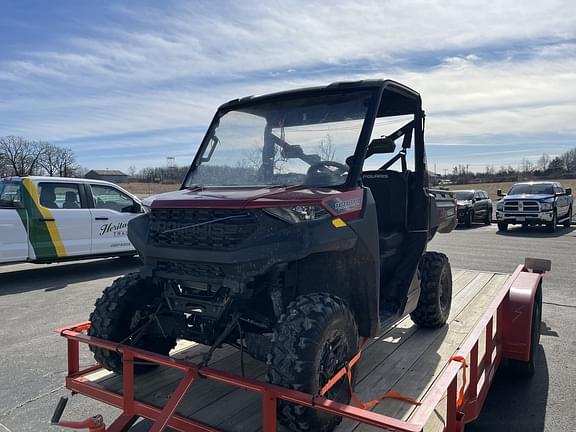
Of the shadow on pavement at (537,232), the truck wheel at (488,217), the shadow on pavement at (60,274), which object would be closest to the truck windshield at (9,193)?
the shadow on pavement at (60,274)

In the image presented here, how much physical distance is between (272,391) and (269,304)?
33.0 inches

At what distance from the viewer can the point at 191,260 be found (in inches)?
111

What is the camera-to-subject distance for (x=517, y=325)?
4.06m

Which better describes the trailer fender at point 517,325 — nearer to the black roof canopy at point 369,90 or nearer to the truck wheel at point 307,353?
the black roof canopy at point 369,90

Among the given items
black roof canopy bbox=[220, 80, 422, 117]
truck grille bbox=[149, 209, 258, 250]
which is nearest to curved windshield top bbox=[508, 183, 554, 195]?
black roof canopy bbox=[220, 80, 422, 117]

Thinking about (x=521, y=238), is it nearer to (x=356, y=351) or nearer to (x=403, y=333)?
(x=403, y=333)

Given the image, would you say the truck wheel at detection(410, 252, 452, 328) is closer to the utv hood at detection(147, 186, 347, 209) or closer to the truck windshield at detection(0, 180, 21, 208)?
the utv hood at detection(147, 186, 347, 209)

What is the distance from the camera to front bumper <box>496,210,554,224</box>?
1755 cm

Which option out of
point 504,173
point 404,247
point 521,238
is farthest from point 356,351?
point 504,173

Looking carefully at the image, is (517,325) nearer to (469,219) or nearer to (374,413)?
(374,413)

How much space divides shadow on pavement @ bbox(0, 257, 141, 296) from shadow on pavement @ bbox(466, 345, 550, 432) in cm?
709

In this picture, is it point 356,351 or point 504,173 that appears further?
point 504,173

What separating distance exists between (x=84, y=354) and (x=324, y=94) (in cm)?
373

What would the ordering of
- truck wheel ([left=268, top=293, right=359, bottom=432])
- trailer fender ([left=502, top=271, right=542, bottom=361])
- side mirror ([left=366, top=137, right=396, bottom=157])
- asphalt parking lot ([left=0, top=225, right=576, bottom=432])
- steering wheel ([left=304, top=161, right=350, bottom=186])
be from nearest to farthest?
1. truck wheel ([left=268, top=293, right=359, bottom=432])
2. steering wheel ([left=304, top=161, right=350, bottom=186])
3. side mirror ([left=366, top=137, right=396, bottom=157])
4. asphalt parking lot ([left=0, top=225, right=576, bottom=432])
5. trailer fender ([left=502, top=271, right=542, bottom=361])
